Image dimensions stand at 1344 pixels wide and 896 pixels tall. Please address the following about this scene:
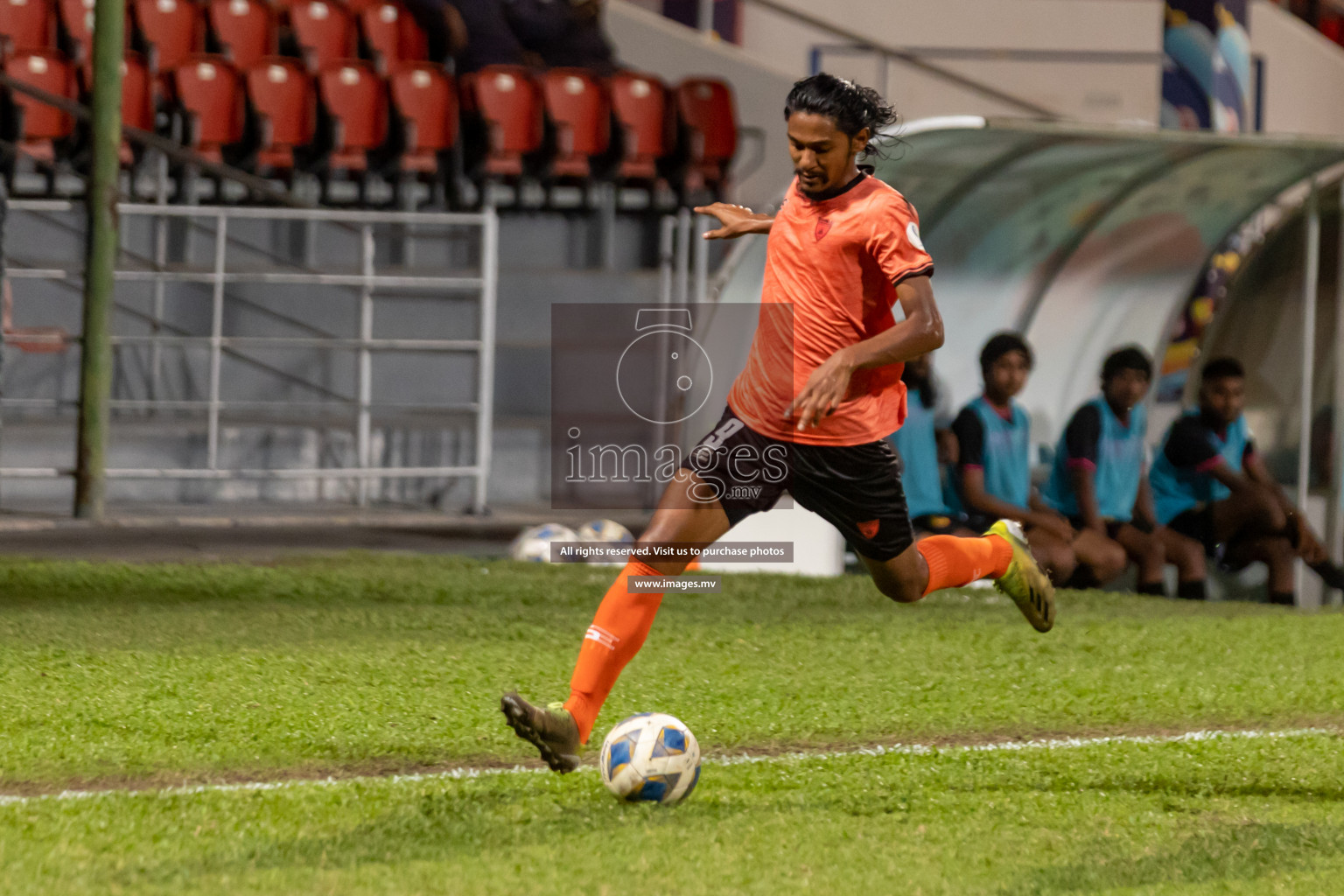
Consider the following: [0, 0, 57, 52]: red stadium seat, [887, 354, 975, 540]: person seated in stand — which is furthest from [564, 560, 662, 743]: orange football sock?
[0, 0, 57, 52]: red stadium seat

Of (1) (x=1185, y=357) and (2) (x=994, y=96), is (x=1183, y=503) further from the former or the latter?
(2) (x=994, y=96)

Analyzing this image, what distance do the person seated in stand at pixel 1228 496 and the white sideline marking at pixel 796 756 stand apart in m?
3.78

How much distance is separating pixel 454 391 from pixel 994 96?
286 inches

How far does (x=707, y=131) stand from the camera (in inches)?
541

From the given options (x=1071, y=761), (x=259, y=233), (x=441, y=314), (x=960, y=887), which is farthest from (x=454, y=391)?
(x=960, y=887)

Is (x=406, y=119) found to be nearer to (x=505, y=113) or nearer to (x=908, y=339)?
(x=505, y=113)

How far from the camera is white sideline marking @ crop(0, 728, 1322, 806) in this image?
363 cm

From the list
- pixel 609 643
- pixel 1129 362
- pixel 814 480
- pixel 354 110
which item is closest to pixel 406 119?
pixel 354 110

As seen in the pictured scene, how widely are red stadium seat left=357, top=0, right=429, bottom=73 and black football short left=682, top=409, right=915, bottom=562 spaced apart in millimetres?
11084

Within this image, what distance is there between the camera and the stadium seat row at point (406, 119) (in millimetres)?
12789

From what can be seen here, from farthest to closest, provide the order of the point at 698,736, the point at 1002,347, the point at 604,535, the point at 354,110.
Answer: the point at 354,110, the point at 604,535, the point at 1002,347, the point at 698,736

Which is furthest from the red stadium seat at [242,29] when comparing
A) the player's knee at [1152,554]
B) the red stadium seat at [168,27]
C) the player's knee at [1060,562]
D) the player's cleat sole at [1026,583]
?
the player's cleat sole at [1026,583]

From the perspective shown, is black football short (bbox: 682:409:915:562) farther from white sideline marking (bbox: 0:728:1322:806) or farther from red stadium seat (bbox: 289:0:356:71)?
red stadium seat (bbox: 289:0:356:71)

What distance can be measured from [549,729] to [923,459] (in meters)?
5.43
